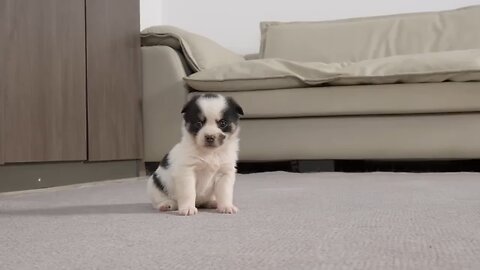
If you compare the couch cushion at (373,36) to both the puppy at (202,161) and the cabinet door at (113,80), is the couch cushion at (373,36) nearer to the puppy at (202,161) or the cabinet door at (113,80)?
the cabinet door at (113,80)

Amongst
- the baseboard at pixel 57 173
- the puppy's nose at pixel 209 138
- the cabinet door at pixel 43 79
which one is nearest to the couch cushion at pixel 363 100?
the baseboard at pixel 57 173

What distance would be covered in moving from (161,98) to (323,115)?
2.59 ft

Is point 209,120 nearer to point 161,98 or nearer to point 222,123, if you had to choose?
point 222,123

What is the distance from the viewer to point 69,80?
93.0 inches

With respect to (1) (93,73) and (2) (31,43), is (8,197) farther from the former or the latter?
(1) (93,73)

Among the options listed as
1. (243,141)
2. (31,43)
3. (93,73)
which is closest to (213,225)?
(31,43)

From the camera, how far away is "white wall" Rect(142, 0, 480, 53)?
3.98m

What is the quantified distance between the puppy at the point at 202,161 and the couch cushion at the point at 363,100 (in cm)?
123

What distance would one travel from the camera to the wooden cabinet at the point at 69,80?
6.77 feet

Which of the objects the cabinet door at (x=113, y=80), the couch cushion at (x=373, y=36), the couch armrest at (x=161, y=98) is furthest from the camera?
the couch cushion at (x=373, y=36)

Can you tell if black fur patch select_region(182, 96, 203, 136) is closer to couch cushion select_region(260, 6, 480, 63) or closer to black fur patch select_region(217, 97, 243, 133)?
black fur patch select_region(217, 97, 243, 133)

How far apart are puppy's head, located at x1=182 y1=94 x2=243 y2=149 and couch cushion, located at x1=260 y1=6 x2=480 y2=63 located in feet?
6.96

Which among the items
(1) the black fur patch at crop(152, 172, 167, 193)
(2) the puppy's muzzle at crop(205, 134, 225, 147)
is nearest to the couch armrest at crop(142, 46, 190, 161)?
(1) the black fur patch at crop(152, 172, 167, 193)

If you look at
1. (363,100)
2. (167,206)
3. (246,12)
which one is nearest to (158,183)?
(167,206)
